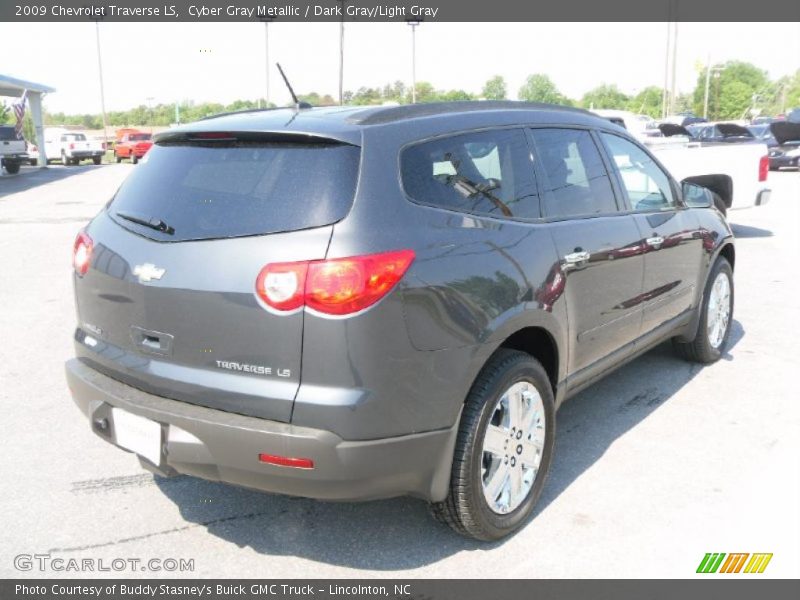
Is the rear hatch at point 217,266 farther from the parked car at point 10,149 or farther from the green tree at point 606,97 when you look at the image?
the green tree at point 606,97

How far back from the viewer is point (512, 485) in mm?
3199

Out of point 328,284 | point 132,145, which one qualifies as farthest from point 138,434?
point 132,145

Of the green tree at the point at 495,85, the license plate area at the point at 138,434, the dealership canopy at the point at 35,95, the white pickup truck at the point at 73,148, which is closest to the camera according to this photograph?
the license plate area at the point at 138,434

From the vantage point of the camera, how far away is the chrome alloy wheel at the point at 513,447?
121 inches

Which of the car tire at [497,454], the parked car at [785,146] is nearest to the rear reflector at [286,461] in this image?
the car tire at [497,454]

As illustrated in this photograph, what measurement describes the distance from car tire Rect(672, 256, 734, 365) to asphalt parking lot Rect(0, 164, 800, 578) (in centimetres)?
13

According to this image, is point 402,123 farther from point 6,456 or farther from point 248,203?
point 6,456

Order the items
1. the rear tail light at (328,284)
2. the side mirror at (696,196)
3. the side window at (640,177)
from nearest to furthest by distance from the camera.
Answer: the rear tail light at (328,284) → the side window at (640,177) → the side mirror at (696,196)

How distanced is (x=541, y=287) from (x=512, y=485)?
87cm

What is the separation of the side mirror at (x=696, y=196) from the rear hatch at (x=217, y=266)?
3140mm

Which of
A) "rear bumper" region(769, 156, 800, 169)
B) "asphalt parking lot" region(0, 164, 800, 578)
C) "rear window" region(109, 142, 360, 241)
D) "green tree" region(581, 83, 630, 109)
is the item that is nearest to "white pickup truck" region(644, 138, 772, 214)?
"asphalt parking lot" region(0, 164, 800, 578)

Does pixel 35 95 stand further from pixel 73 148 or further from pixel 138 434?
pixel 138 434

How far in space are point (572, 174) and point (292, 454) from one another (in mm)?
2165
